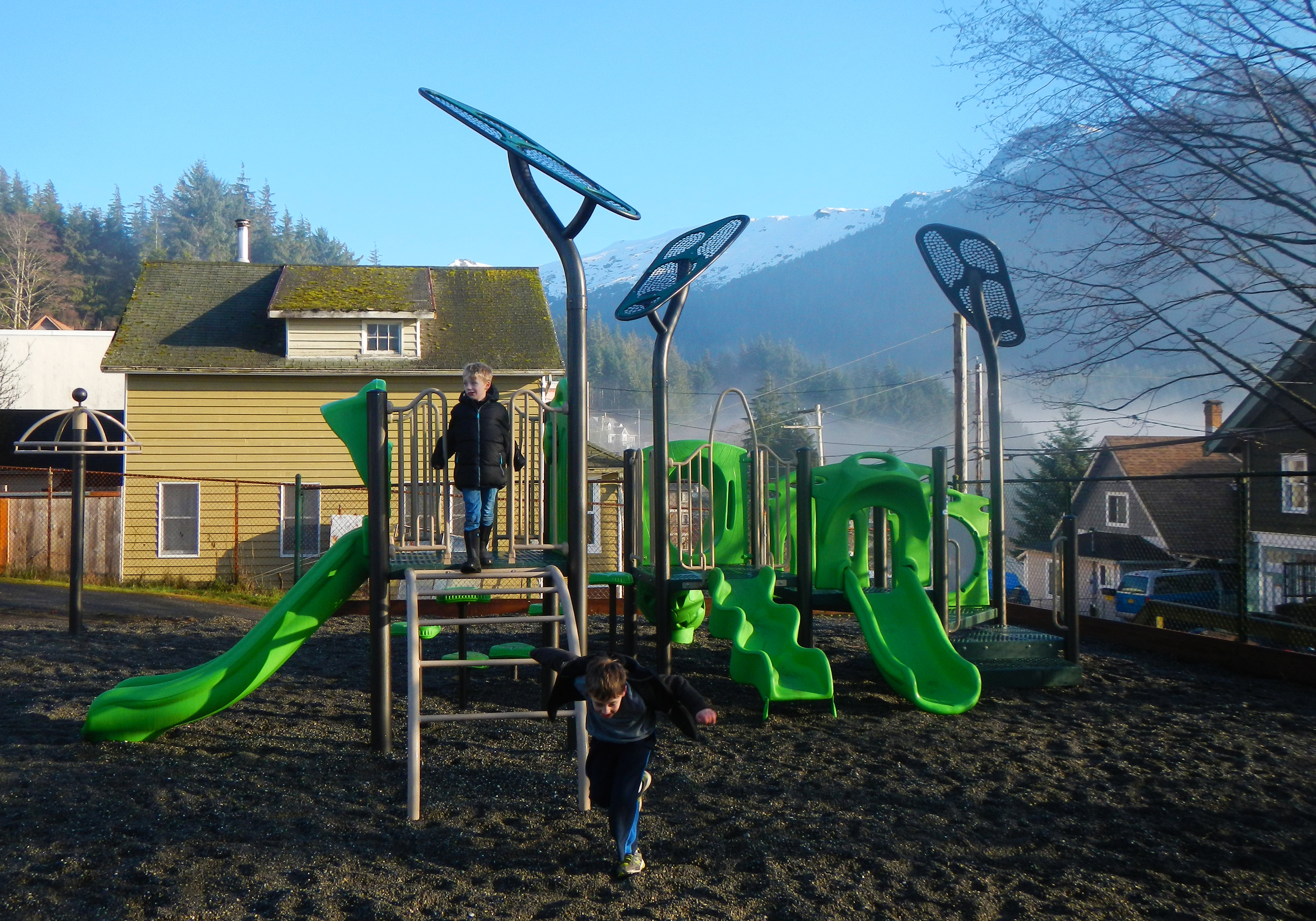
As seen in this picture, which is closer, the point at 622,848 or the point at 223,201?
the point at 622,848

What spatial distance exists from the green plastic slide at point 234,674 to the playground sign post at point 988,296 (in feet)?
19.7

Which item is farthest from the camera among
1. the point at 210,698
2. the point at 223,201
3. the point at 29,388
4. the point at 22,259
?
the point at 223,201

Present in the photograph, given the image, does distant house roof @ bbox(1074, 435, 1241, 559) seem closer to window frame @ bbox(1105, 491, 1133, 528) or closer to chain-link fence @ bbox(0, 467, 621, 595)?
window frame @ bbox(1105, 491, 1133, 528)

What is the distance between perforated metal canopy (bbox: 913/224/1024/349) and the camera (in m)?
10.1

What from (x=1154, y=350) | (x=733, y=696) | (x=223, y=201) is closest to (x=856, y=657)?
(x=733, y=696)

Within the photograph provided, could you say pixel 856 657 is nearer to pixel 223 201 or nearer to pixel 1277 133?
pixel 1277 133

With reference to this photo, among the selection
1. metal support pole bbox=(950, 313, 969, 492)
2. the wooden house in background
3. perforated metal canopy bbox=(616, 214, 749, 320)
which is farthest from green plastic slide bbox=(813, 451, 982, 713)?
metal support pole bbox=(950, 313, 969, 492)

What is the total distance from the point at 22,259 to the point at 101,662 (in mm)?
57539

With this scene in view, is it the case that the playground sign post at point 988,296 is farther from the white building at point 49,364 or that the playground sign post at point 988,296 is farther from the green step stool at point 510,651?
the white building at point 49,364

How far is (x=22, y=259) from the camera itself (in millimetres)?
56531

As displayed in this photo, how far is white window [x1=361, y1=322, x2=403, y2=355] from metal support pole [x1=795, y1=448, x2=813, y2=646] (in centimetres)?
1438

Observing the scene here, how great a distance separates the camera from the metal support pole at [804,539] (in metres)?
8.34

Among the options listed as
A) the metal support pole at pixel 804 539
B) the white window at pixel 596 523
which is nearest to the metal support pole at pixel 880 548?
the metal support pole at pixel 804 539

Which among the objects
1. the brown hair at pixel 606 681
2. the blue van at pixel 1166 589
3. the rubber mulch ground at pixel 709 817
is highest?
the brown hair at pixel 606 681
